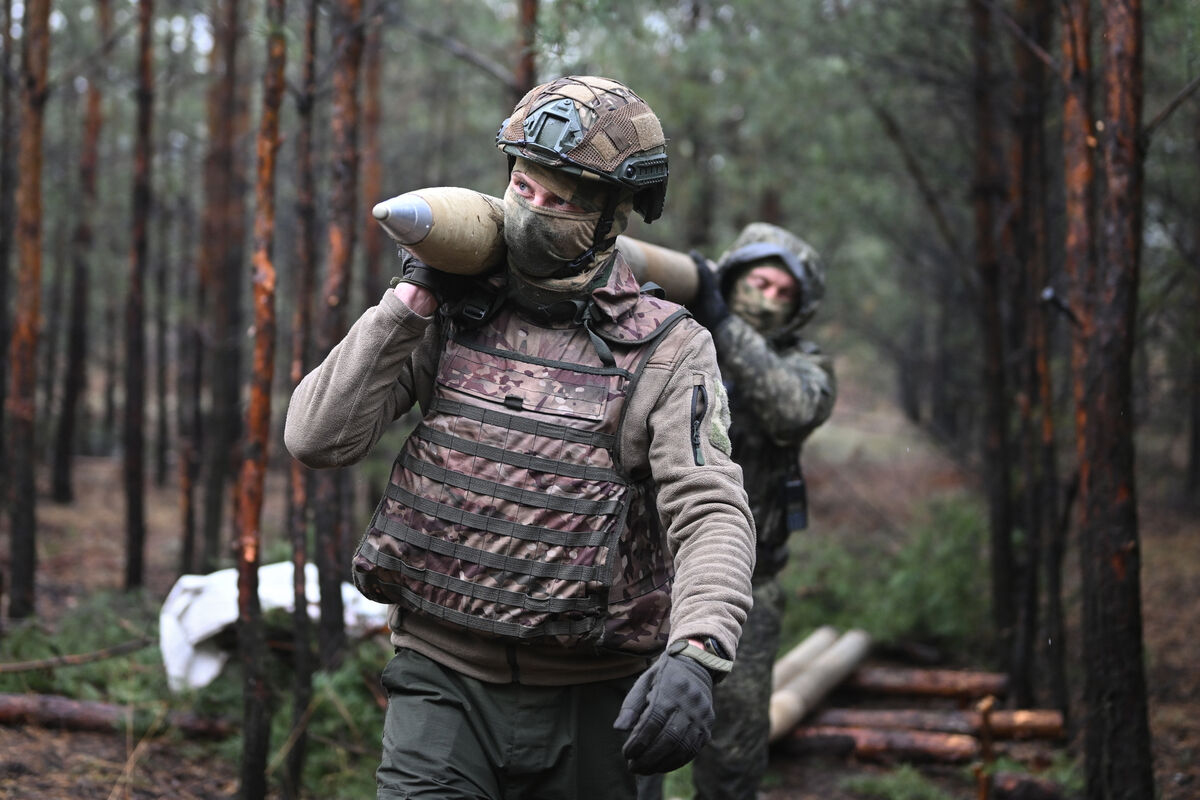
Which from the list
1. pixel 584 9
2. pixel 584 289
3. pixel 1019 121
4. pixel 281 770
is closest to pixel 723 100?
pixel 1019 121

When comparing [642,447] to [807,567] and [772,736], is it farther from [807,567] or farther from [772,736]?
[807,567]

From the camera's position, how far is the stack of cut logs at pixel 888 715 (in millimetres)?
6555

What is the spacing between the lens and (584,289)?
2.92 metres

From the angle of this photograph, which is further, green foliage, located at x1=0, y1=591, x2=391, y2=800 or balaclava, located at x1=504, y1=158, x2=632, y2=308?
green foliage, located at x1=0, y1=591, x2=391, y2=800

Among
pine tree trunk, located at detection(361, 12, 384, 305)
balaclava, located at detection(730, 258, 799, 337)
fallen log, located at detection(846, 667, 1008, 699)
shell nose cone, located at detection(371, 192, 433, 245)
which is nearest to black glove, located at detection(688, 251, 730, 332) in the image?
balaclava, located at detection(730, 258, 799, 337)

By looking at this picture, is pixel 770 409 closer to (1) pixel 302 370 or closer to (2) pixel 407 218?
(2) pixel 407 218

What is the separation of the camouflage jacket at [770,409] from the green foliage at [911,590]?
4524 mm

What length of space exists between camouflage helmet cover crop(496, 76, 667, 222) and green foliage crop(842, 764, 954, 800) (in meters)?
4.28

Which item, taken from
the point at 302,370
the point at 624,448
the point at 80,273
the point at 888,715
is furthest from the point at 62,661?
the point at 80,273

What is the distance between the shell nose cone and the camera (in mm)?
2566

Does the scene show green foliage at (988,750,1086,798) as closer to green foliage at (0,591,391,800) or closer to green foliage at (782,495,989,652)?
green foliage at (782,495,989,652)

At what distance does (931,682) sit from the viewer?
7758 mm

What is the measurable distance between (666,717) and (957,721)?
5319 mm

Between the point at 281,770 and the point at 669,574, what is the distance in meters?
3.12
